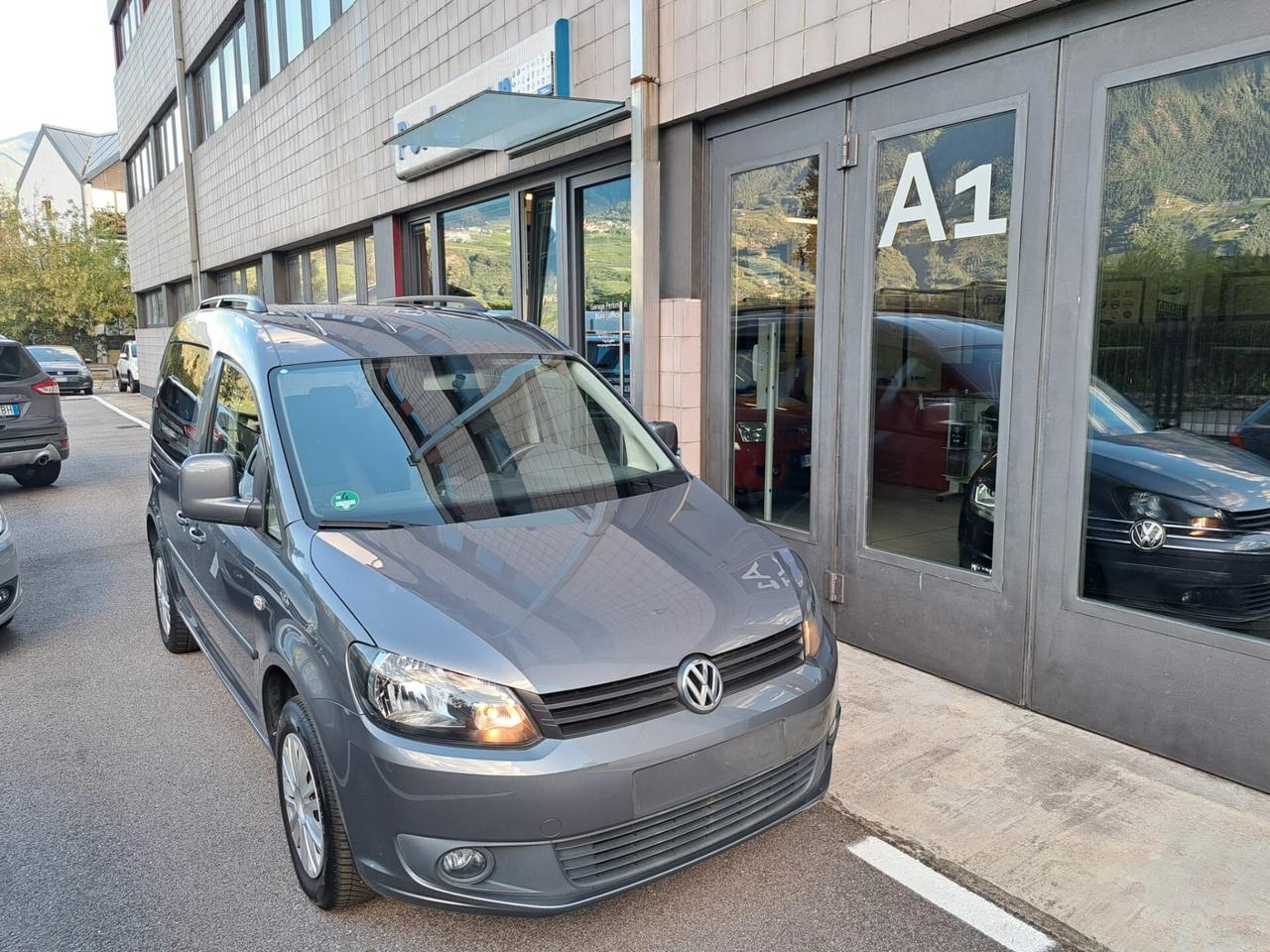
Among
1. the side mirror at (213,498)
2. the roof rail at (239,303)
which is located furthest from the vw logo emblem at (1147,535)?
the roof rail at (239,303)

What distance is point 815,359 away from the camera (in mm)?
5398

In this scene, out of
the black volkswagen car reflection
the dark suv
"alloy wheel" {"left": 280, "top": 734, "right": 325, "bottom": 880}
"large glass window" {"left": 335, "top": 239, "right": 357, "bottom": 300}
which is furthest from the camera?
"large glass window" {"left": 335, "top": 239, "right": 357, "bottom": 300}

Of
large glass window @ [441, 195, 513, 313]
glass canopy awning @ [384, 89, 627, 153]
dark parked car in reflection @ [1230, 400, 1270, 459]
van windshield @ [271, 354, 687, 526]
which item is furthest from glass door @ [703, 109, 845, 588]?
large glass window @ [441, 195, 513, 313]

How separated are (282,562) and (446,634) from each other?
0.86 meters

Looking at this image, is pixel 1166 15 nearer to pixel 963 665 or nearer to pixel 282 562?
pixel 963 665

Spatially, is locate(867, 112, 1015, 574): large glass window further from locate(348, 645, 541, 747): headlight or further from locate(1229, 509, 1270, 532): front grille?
locate(348, 645, 541, 747): headlight

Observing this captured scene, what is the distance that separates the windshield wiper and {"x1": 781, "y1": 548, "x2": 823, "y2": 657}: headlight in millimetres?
1322

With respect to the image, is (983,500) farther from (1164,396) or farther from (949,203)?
(949,203)

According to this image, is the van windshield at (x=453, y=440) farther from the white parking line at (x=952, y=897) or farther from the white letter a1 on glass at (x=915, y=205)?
the white letter a1 on glass at (x=915, y=205)

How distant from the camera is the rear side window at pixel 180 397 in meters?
4.50

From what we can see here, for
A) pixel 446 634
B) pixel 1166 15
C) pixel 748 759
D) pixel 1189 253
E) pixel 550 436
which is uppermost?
pixel 1166 15

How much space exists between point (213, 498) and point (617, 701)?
68.5 inches

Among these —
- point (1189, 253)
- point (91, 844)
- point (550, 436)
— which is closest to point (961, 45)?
point (1189, 253)

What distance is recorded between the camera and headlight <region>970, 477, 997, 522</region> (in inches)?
177
